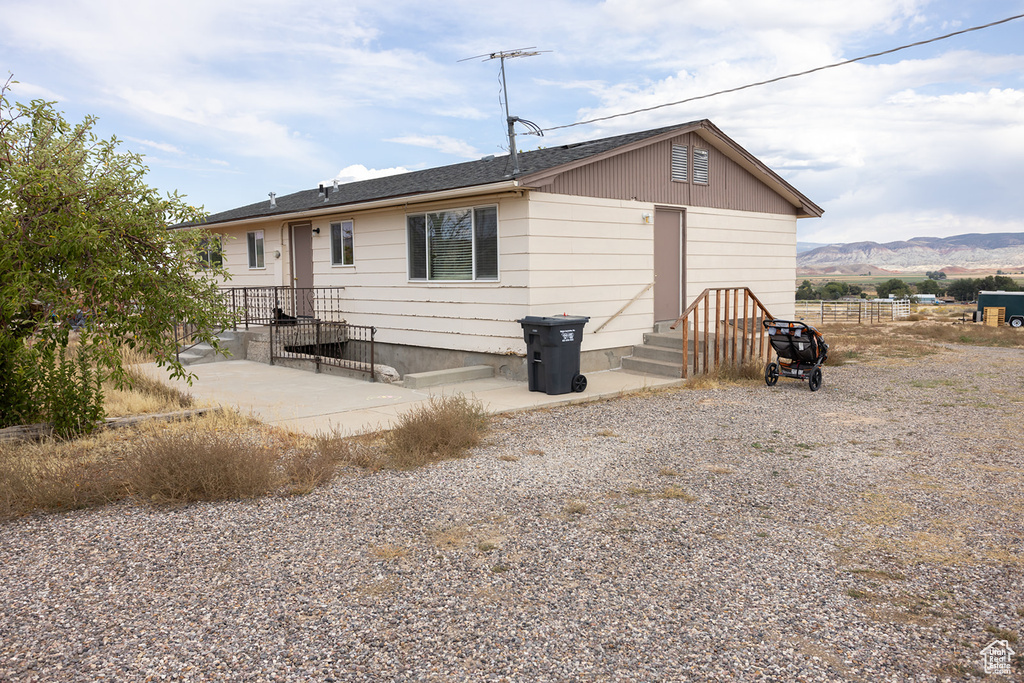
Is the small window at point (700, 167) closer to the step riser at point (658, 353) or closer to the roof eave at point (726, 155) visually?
the roof eave at point (726, 155)

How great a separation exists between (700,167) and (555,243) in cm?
416

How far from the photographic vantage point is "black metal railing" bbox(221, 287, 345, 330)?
597 inches

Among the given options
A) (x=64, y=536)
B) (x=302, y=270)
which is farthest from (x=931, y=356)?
(x=64, y=536)

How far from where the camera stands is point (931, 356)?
51.6 ft

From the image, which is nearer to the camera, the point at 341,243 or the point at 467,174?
the point at 467,174

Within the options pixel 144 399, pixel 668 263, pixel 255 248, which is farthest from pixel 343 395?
pixel 255 248

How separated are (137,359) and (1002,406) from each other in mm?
13355

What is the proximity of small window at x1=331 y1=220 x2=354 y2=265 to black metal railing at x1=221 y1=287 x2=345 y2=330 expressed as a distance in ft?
1.98

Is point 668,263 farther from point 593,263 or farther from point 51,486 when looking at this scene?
point 51,486

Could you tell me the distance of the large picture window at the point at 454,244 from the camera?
460 inches

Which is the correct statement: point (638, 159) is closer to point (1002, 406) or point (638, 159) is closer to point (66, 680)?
point (1002, 406)

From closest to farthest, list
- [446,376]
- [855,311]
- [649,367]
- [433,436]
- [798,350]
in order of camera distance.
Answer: [433,436] → [798,350] → [446,376] → [649,367] → [855,311]

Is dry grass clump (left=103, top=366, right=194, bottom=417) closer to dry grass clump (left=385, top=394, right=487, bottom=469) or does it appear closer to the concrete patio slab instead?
the concrete patio slab

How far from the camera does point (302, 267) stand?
640 inches
